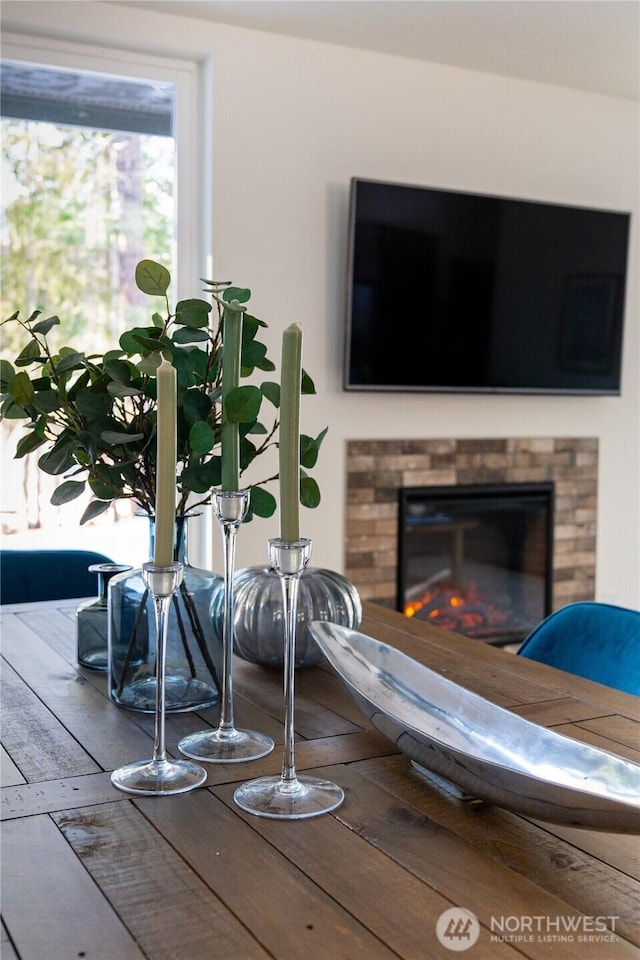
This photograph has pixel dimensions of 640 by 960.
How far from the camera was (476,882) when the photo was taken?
2.54 ft

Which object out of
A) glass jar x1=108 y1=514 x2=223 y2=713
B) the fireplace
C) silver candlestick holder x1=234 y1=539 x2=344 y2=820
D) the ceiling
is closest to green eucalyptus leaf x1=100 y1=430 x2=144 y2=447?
glass jar x1=108 y1=514 x2=223 y2=713

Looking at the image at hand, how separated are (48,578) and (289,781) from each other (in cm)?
147

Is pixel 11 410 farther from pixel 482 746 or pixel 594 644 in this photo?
pixel 594 644

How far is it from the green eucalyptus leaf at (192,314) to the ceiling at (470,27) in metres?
2.53

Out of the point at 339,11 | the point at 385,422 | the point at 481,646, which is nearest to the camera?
the point at 481,646

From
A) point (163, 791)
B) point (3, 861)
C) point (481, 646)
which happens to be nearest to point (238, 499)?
point (163, 791)

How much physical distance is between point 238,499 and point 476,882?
438 millimetres

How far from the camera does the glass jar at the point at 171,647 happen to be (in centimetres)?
122

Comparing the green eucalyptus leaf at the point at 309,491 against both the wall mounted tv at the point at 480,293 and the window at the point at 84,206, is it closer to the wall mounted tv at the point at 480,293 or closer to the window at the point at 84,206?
the window at the point at 84,206

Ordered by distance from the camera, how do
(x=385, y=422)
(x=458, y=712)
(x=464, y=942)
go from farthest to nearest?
(x=385, y=422) < (x=458, y=712) < (x=464, y=942)

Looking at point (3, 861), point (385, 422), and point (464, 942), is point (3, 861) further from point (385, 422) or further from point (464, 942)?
point (385, 422)

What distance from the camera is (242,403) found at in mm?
1061

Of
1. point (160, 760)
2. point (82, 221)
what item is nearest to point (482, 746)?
point (160, 760)

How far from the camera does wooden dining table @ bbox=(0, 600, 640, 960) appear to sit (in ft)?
2.27
